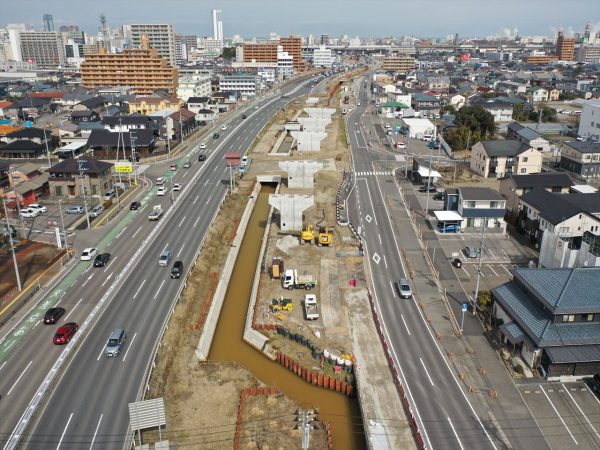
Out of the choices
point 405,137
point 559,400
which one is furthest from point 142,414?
point 405,137

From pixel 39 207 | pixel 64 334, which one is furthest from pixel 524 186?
pixel 39 207

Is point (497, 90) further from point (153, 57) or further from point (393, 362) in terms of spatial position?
point (393, 362)

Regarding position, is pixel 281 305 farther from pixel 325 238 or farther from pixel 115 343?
pixel 325 238

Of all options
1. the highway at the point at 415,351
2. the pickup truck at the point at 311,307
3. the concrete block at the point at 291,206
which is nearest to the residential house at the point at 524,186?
the highway at the point at 415,351

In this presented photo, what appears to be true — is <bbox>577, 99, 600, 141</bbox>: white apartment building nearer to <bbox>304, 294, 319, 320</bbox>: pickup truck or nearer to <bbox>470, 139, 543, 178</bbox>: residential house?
<bbox>470, 139, 543, 178</bbox>: residential house

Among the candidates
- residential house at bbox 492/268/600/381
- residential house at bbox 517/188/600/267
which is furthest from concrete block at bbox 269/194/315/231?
residential house at bbox 492/268/600/381
